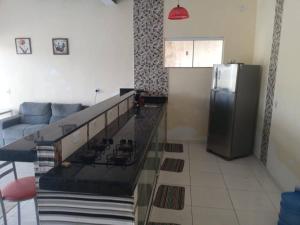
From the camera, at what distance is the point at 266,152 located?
Result: 3801 mm

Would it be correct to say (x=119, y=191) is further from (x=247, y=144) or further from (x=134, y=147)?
(x=247, y=144)

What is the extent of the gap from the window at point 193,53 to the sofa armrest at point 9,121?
338cm

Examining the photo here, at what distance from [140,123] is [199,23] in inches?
114

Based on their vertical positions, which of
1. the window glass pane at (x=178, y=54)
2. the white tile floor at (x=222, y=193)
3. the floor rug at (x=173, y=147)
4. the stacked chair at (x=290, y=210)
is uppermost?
→ the window glass pane at (x=178, y=54)

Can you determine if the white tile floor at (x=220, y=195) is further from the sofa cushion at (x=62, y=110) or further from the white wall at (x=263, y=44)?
the sofa cushion at (x=62, y=110)

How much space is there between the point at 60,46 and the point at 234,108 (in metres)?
3.76

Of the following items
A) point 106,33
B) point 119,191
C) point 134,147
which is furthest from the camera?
point 106,33

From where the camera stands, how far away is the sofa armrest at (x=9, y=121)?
471 centimetres

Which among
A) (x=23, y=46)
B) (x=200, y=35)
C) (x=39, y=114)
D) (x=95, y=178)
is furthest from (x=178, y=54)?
(x=95, y=178)

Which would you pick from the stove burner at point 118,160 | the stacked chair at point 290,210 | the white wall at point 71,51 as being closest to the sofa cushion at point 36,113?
the white wall at point 71,51

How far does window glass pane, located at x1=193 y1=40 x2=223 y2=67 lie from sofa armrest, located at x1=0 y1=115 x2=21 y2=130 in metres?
3.92

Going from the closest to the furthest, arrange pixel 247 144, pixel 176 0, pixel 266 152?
pixel 266 152 → pixel 247 144 → pixel 176 0

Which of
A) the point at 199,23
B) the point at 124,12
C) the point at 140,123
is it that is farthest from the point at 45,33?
the point at 140,123

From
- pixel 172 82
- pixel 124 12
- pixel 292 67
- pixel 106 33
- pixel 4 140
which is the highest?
pixel 124 12
